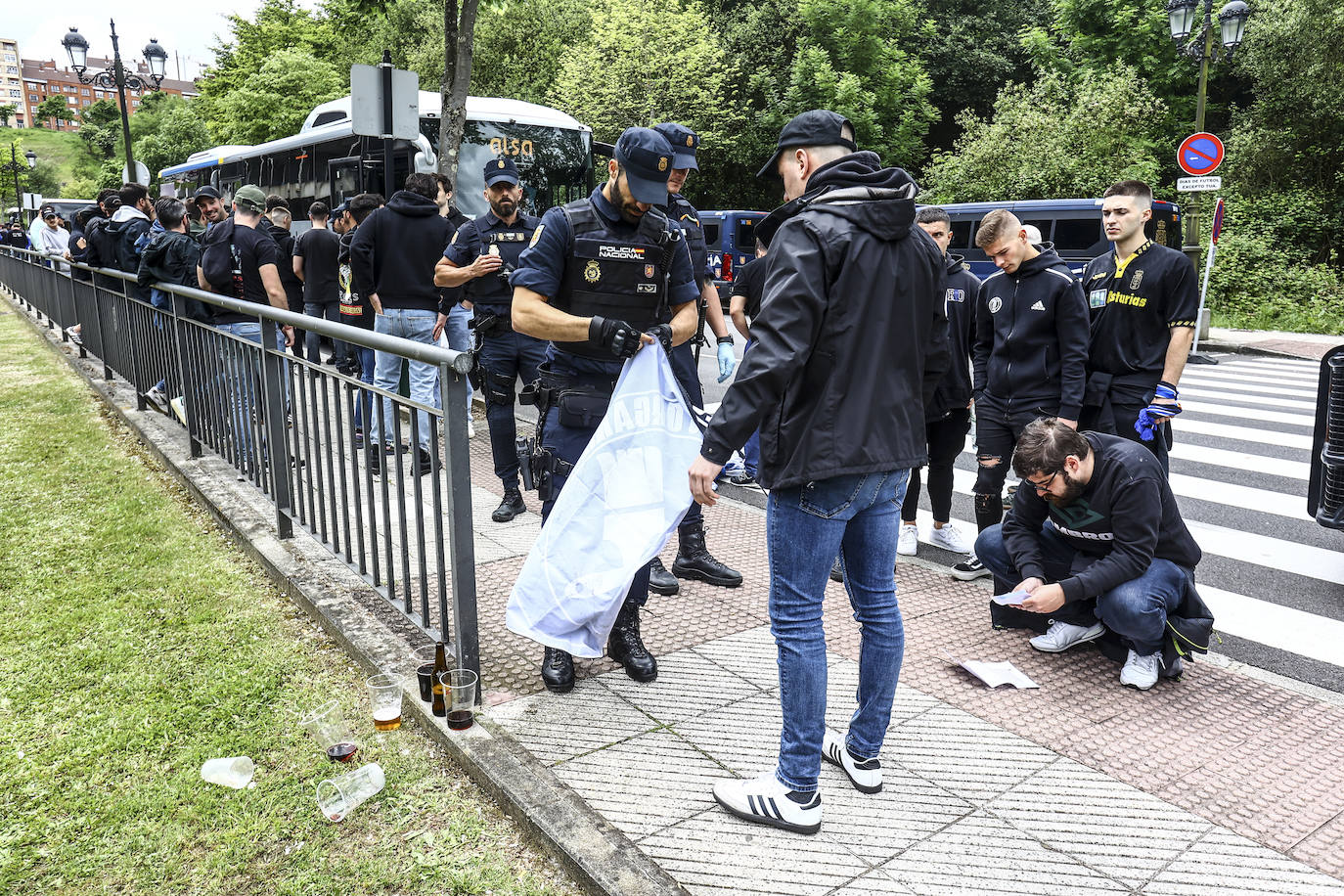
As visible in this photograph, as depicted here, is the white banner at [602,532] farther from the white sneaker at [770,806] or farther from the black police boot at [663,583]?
the black police boot at [663,583]

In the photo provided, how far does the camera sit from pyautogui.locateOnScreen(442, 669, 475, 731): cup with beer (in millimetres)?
3109

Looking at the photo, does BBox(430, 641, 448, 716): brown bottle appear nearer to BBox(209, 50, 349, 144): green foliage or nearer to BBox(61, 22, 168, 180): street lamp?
BBox(61, 22, 168, 180): street lamp

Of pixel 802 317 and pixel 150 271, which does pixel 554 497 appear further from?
pixel 150 271

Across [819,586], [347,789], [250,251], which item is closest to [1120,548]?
[819,586]

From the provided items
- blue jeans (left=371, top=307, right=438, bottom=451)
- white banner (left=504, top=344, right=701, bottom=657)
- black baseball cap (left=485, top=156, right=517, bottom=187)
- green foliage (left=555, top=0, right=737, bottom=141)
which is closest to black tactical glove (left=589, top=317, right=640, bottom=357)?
white banner (left=504, top=344, right=701, bottom=657)

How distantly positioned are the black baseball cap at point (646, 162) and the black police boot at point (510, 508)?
9.06 feet

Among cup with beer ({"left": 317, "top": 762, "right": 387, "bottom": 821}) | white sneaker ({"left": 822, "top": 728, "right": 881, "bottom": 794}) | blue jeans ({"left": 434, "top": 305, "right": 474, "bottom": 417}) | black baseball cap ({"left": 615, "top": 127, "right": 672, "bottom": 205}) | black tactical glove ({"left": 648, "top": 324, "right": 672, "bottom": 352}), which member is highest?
black baseball cap ({"left": 615, "top": 127, "right": 672, "bottom": 205})

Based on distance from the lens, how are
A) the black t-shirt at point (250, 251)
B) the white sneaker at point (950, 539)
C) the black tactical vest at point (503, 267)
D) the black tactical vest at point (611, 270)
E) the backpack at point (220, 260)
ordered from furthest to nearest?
the black t-shirt at point (250, 251)
the backpack at point (220, 260)
the black tactical vest at point (503, 267)
the white sneaker at point (950, 539)
the black tactical vest at point (611, 270)

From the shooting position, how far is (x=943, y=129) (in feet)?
130

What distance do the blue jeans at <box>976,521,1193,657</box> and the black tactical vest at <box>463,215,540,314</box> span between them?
135 inches

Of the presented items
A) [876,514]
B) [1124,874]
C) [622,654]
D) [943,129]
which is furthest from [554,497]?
[943,129]

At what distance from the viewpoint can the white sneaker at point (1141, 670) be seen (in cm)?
366

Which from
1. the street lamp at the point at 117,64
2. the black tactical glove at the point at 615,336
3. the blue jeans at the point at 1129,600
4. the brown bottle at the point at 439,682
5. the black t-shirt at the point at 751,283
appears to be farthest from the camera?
the street lamp at the point at 117,64

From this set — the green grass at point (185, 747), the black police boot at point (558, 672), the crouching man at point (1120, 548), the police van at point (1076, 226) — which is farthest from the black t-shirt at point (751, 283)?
the police van at point (1076, 226)
